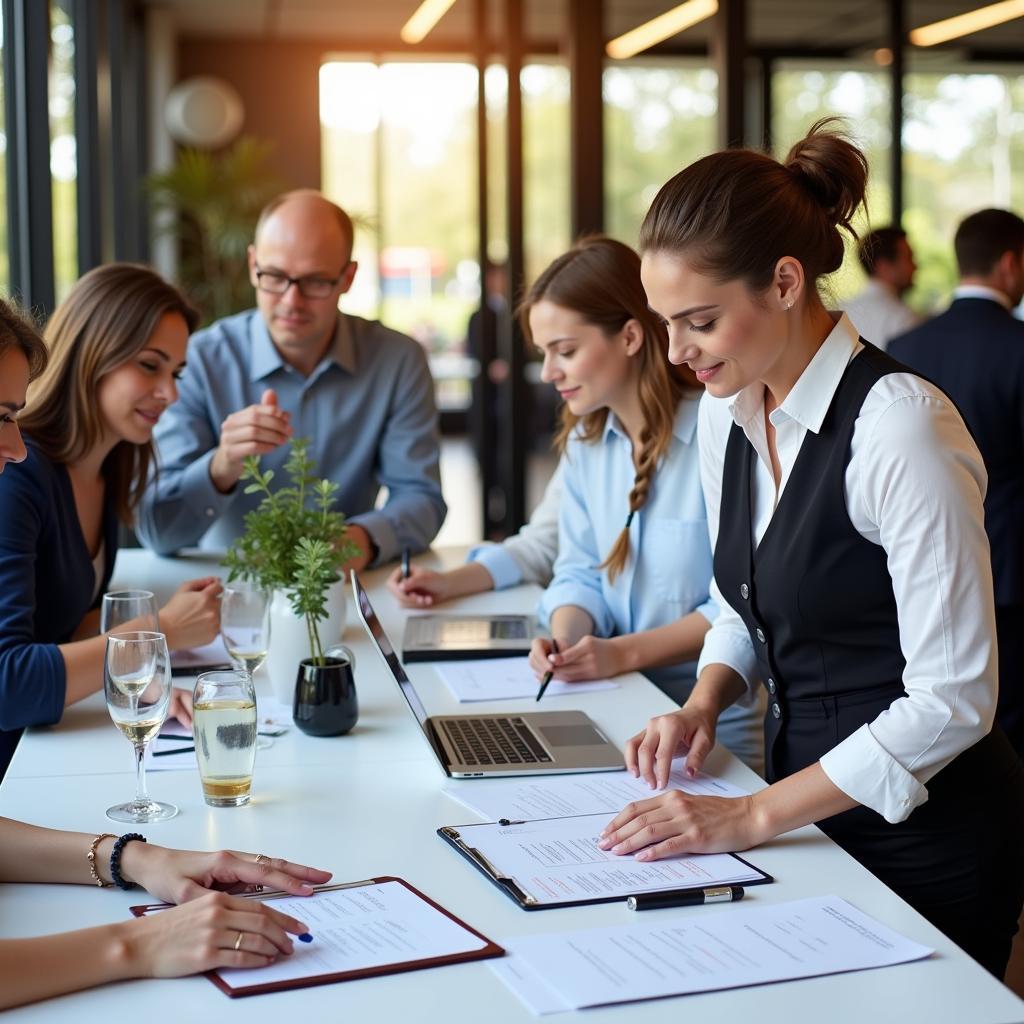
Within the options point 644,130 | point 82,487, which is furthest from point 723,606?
point 644,130

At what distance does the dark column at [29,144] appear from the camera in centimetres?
399

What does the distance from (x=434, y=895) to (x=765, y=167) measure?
40.3 inches

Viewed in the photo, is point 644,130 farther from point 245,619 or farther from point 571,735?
point 571,735

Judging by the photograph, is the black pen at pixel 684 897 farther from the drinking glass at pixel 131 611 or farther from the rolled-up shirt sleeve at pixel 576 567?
the rolled-up shirt sleeve at pixel 576 567

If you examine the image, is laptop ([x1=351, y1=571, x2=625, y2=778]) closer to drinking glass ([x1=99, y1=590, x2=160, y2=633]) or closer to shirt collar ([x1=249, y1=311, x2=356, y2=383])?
drinking glass ([x1=99, y1=590, x2=160, y2=633])

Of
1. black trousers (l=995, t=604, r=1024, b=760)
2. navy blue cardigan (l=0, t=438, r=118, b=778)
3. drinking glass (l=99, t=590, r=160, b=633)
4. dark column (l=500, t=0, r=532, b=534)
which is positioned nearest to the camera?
drinking glass (l=99, t=590, r=160, b=633)

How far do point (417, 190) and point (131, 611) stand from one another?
10.6m

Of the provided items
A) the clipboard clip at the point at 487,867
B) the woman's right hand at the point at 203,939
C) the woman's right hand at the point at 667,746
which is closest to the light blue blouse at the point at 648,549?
the woman's right hand at the point at 667,746

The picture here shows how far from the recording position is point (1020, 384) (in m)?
3.95

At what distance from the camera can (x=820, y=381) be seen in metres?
1.73

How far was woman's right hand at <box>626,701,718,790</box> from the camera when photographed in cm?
177

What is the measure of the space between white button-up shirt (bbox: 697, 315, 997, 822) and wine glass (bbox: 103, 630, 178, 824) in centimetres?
83

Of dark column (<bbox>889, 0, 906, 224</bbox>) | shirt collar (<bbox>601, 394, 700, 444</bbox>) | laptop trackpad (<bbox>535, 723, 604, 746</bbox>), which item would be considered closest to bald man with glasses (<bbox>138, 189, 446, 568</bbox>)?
shirt collar (<bbox>601, 394, 700, 444</bbox>)

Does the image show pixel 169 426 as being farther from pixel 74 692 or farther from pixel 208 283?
pixel 208 283
